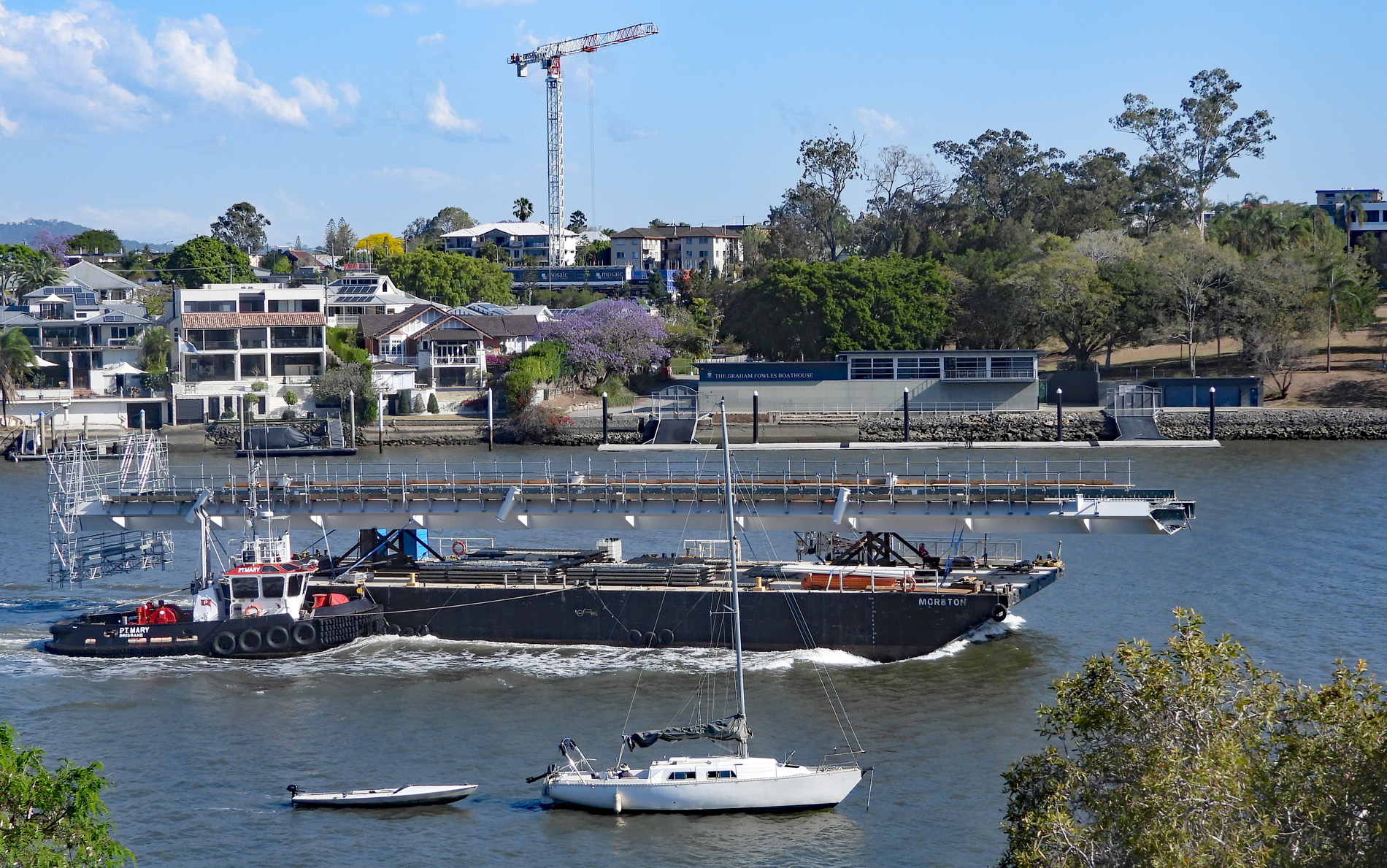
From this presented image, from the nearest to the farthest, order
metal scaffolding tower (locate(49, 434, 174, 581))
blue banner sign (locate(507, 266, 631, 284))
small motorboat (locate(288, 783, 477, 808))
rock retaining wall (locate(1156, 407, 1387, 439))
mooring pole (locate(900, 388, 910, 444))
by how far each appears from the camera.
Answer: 1. small motorboat (locate(288, 783, 477, 808))
2. metal scaffolding tower (locate(49, 434, 174, 581))
3. rock retaining wall (locate(1156, 407, 1387, 439))
4. mooring pole (locate(900, 388, 910, 444))
5. blue banner sign (locate(507, 266, 631, 284))

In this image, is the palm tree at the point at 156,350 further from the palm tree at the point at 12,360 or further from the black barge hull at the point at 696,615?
the black barge hull at the point at 696,615

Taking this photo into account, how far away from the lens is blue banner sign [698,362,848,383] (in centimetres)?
7738

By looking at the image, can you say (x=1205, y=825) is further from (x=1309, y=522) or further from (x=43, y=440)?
(x=43, y=440)

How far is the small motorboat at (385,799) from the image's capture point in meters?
23.5

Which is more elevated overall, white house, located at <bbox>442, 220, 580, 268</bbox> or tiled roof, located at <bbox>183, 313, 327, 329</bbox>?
white house, located at <bbox>442, 220, 580, 268</bbox>

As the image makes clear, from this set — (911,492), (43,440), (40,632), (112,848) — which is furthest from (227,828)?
(43,440)

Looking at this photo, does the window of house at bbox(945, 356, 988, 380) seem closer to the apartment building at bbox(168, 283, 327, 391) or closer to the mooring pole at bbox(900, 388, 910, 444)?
the mooring pole at bbox(900, 388, 910, 444)

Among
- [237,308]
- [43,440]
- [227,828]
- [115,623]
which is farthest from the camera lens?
[237,308]

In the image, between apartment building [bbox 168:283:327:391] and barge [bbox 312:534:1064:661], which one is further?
apartment building [bbox 168:283:327:391]

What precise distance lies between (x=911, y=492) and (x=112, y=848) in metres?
22.7

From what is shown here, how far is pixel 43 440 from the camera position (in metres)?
74.2

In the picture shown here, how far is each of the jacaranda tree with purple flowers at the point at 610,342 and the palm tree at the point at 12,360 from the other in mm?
30889

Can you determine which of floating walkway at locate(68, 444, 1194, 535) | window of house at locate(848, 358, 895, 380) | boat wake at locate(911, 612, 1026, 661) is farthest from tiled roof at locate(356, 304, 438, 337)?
boat wake at locate(911, 612, 1026, 661)

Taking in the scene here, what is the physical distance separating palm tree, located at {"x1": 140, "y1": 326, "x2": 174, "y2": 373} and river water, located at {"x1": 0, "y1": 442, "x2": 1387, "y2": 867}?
4633 centimetres
